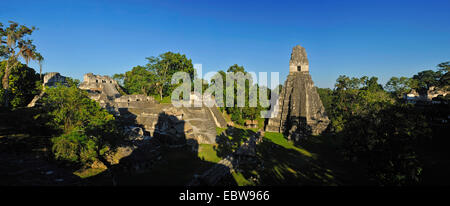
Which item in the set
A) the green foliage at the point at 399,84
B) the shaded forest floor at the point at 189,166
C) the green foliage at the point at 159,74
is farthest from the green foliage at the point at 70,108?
the green foliage at the point at 399,84

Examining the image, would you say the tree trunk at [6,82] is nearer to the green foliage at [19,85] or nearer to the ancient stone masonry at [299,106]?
the green foliage at [19,85]

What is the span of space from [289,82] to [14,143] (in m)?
36.1

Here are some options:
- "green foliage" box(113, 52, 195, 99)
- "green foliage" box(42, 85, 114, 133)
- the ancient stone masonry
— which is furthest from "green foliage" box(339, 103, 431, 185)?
"green foliage" box(113, 52, 195, 99)

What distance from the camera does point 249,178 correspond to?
13.9 metres

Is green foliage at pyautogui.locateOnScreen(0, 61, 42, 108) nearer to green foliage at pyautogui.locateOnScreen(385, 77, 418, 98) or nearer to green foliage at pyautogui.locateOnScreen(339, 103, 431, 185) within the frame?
green foliage at pyautogui.locateOnScreen(339, 103, 431, 185)

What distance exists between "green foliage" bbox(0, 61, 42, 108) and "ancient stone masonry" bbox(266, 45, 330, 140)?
114ft

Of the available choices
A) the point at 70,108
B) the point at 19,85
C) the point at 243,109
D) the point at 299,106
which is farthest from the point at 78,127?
the point at 299,106

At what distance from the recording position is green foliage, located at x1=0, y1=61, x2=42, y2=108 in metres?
23.2

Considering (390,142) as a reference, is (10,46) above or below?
above

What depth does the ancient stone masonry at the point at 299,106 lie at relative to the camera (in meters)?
29.3

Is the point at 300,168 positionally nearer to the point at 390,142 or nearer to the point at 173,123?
the point at 390,142

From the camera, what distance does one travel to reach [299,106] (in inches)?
1255

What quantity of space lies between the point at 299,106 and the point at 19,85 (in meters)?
43.5
